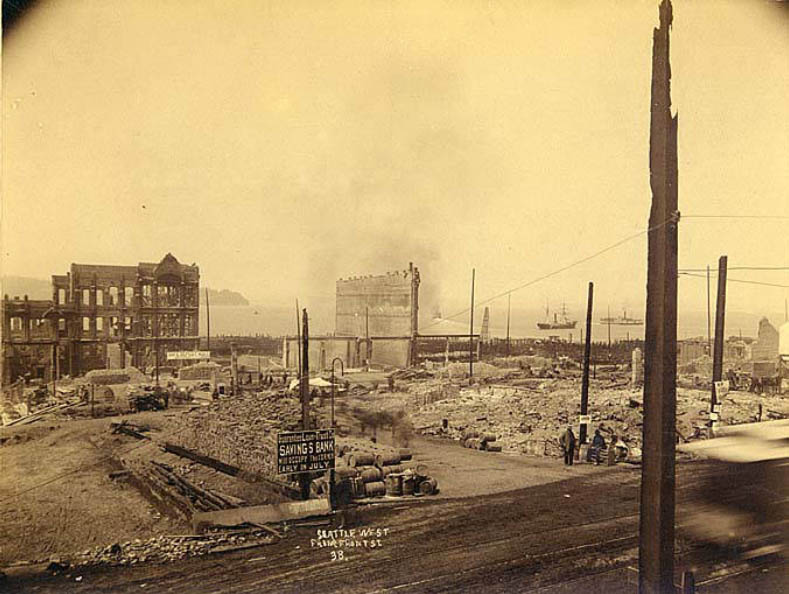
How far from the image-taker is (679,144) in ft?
12.5

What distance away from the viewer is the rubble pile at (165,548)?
2.88 metres

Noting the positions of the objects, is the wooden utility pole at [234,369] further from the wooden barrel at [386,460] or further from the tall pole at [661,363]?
the tall pole at [661,363]

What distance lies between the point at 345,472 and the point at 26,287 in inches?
71.6

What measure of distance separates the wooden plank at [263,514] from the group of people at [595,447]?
1687 millimetres

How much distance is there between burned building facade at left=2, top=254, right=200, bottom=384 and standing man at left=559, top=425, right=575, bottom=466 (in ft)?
7.89

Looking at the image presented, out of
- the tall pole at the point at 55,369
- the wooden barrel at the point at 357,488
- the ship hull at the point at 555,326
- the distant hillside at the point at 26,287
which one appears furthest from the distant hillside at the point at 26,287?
the ship hull at the point at 555,326

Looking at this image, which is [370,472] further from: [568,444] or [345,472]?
[568,444]

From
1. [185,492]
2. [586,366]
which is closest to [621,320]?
[586,366]

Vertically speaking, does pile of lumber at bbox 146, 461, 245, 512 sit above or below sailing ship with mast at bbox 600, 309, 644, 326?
below

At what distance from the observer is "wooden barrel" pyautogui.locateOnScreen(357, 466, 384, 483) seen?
342 cm

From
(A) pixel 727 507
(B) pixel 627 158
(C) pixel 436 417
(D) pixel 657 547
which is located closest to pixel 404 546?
(C) pixel 436 417

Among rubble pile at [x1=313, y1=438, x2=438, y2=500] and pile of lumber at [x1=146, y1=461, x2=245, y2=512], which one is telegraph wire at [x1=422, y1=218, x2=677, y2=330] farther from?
pile of lumber at [x1=146, y1=461, x2=245, y2=512]

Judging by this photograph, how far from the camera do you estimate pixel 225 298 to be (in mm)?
3209

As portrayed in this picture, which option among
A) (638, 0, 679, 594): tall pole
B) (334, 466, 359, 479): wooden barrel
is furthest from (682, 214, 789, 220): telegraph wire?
(334, 466, 359, 479): wooden barrel
